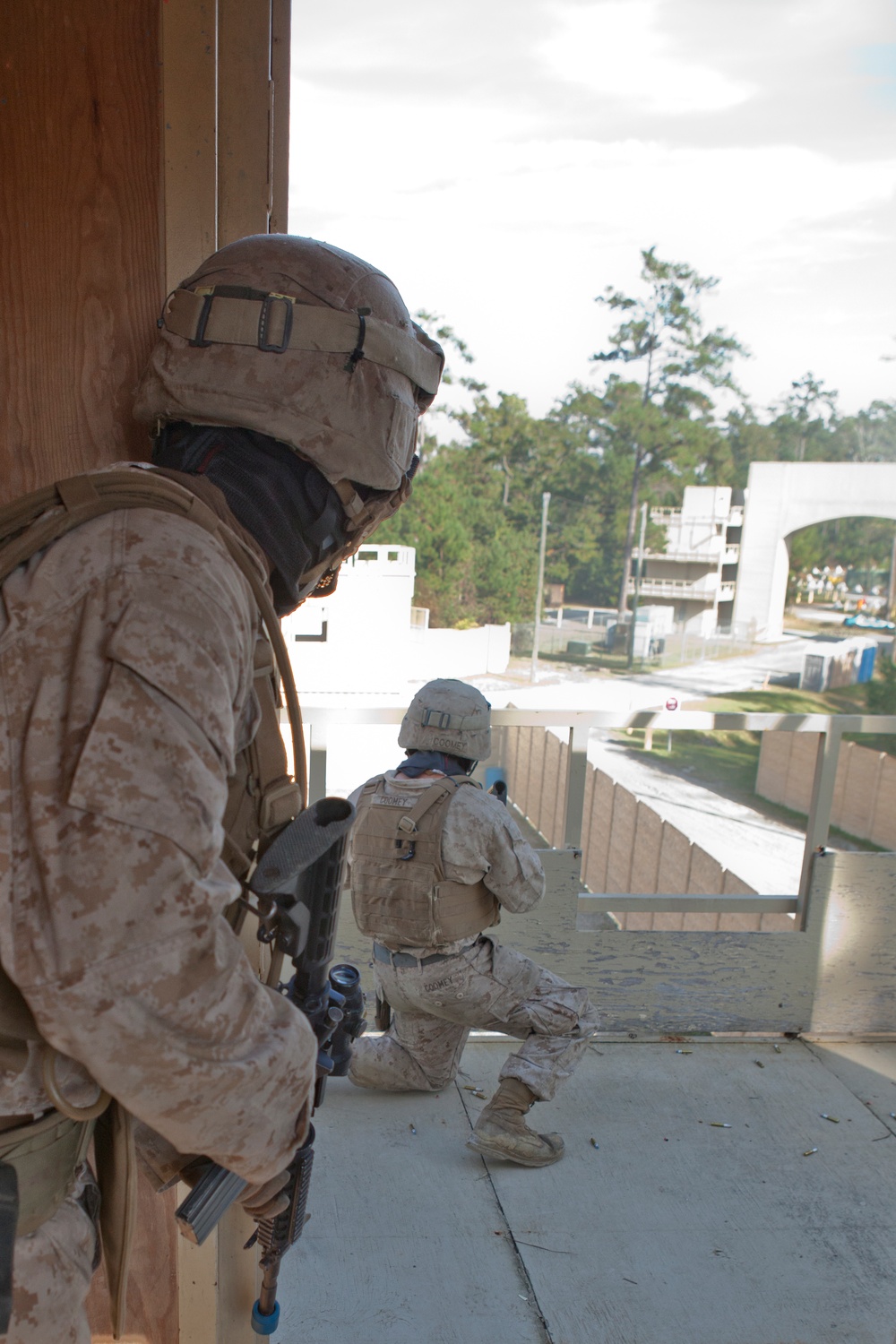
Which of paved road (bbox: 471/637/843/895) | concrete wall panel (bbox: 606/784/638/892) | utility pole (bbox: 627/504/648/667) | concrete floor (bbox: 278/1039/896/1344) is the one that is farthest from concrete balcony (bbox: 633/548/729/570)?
concrete floor (bbox: 278/1039/896/1344)

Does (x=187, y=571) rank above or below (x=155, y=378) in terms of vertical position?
below

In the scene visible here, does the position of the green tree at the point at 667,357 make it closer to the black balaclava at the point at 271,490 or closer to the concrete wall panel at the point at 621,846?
the concrete wall panel at the point at 621,846

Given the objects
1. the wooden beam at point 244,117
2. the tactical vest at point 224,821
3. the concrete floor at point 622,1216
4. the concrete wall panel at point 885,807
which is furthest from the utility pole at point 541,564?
the tactical vest at point 224,821

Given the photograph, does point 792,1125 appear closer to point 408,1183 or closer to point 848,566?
point 408,1183

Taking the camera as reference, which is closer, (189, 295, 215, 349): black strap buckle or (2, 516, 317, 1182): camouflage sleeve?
(2, 516, 317, 1182): camouflage sleeve

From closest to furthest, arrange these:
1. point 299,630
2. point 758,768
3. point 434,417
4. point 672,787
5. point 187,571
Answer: point 187,571
point 299,630
point 758,768
point 672,787
point 434,417

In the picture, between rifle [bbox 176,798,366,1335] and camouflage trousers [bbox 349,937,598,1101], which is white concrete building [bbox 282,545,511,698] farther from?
rifle [bbox 176,798,366,1335]

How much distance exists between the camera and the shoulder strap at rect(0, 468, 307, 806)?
1013 mm

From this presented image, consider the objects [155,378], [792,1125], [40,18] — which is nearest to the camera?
[155,378]

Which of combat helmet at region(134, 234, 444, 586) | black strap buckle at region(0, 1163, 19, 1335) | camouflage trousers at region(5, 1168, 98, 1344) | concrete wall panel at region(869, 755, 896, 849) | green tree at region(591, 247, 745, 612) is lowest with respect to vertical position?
concrete wall panel at region(869, 755, 896, 849)

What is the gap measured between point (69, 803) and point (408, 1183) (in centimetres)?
276

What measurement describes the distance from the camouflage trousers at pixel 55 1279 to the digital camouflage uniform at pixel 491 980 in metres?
2.01

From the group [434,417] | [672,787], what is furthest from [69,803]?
[434,417]

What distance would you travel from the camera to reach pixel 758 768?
21938 mm
